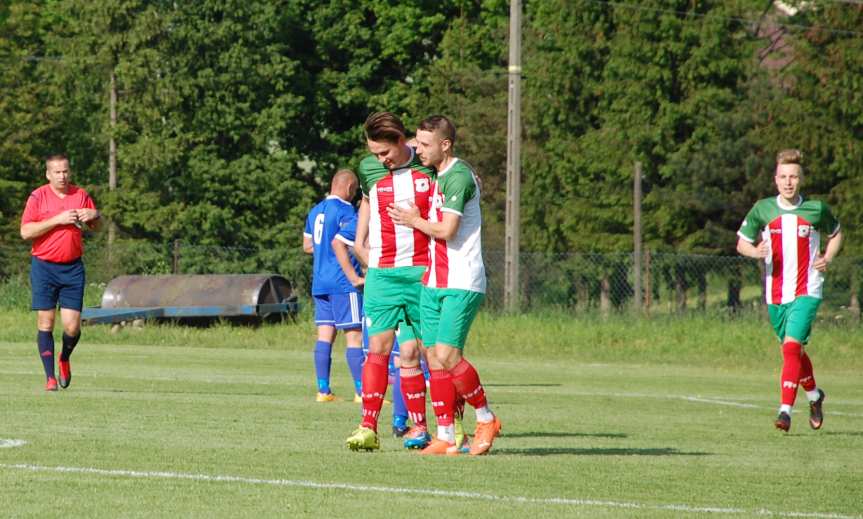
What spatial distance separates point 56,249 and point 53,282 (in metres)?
0.30

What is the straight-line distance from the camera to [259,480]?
25.4ft

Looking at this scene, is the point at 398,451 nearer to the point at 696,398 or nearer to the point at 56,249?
the point at 56,249

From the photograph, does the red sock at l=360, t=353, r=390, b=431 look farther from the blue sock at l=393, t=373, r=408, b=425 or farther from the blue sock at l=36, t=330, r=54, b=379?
the blue sock at l=36, t=330, r=54, b=379

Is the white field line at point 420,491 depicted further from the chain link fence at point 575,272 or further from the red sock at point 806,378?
the chain link fence at point 575,272

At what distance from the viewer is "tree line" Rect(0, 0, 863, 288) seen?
1949 inches

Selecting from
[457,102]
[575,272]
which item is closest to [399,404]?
[575,272]

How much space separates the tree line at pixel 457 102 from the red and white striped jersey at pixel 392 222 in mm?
39064

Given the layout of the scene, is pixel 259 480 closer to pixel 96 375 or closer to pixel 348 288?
pixel 348 288

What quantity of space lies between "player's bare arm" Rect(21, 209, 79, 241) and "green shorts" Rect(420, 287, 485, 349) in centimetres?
560

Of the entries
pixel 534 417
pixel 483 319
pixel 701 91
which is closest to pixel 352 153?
pixel 701 91

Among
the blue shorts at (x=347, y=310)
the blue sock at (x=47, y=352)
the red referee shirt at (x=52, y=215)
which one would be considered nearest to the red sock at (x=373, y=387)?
the blue shorts at (x=347, y=310)

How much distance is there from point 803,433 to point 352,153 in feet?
166

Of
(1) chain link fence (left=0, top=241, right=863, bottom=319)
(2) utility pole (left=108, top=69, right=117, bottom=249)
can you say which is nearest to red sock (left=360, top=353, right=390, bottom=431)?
(1) chain link fence (left=0, top=241, right=863, bottom=319)

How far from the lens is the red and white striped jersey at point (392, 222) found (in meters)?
9.58
